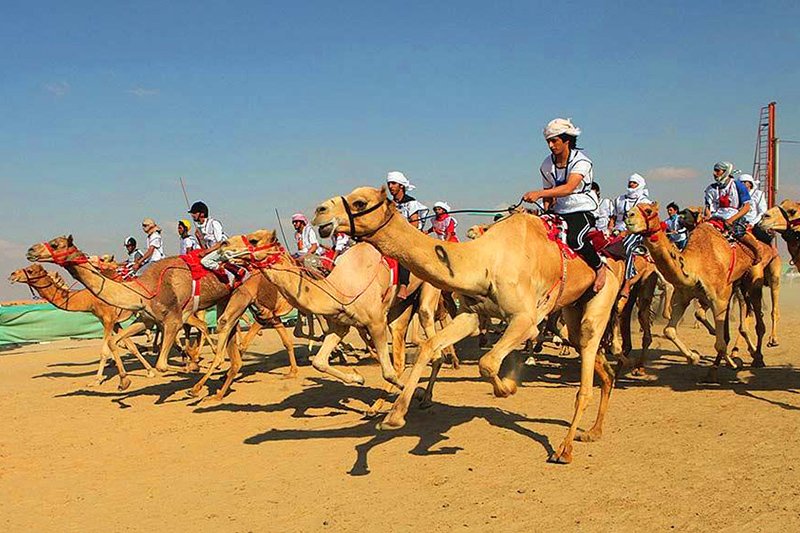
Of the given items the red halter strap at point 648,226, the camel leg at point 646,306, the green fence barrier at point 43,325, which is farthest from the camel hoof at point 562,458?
the green fence barrier at point 43,325

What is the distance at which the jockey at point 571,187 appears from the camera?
7508 mm

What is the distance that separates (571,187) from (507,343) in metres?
1.82

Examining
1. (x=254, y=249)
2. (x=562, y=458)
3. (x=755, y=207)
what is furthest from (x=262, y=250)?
(x=755, y=207)

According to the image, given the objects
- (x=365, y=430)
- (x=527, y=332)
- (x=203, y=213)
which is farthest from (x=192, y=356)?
(x=527, y=332)

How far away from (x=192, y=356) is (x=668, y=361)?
9.10 meters

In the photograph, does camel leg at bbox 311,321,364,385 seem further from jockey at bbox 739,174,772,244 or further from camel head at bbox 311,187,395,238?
jockey at bbox 739,174,772,244

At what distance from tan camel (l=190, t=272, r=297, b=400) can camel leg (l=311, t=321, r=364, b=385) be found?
7.32 feet

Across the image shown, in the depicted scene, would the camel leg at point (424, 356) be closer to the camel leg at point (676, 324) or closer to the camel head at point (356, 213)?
the camel head at point (356, 213)

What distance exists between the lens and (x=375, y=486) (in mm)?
6852

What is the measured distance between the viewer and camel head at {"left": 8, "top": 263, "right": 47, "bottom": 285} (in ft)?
48.3

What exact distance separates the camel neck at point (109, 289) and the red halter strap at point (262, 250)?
12.1 feet

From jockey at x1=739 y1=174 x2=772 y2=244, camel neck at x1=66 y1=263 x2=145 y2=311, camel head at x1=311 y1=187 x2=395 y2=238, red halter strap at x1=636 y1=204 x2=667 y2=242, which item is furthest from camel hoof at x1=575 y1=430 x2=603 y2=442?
camel neck at x1=66 y1=263 x2=145 y2=311

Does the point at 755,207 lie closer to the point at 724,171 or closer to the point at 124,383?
the point at 724,171

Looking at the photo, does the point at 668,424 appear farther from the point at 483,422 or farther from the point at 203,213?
the point at 203,213
